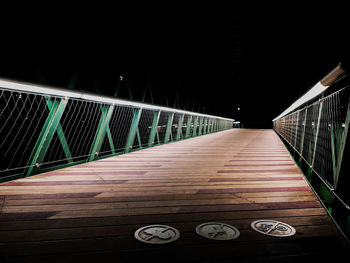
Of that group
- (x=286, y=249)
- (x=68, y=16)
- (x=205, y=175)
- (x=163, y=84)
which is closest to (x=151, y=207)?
(x=286, y=249)

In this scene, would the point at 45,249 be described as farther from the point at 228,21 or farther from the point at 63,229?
the point at 228,21

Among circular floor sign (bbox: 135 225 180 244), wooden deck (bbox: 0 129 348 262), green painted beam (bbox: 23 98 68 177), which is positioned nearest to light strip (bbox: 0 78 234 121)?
green painted beam (bbox: 23 98 68 177)

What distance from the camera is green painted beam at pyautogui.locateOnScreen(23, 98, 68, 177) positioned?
3.70 m

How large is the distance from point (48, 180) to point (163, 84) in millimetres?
15997

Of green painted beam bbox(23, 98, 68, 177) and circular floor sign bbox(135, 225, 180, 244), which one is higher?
green painted beam bbox(23, 98, 68, 177)

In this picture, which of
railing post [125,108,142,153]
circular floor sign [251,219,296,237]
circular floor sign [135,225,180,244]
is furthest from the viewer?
railing post [125,108,142,153]

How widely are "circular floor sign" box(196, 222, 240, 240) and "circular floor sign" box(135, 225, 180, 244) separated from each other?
0.67 feet

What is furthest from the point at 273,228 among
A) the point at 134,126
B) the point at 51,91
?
the point at 134,126

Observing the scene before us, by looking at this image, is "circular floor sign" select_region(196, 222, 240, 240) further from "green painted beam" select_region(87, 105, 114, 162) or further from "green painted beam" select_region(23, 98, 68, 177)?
"green painted beam" select_region(87, 105, 114, 162)

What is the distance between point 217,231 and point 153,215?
63cm

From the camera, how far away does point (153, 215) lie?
87.7 inches

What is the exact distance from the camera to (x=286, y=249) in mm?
1645

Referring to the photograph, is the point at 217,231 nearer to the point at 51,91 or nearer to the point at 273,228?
the point at 273,228

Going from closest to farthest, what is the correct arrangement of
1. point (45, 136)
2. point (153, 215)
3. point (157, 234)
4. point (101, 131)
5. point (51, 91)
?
point (157, 234)
point (153, 215)
point (51, 91)
point (45, 136)
point (101, 131)
